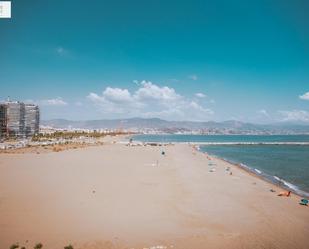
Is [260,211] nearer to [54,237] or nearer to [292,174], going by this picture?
[54,237]

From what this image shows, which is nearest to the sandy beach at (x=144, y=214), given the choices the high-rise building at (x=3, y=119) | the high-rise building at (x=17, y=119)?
the high-rise building at (x=3, y=119)

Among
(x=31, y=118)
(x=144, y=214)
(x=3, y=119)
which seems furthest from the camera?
(x=31, y=118)

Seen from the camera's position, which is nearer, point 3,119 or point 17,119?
point 3,119

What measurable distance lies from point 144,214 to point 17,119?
336 ft

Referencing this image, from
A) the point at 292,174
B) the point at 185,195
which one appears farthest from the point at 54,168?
the point at 292,174

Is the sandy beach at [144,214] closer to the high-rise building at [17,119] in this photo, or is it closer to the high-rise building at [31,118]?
the high-rise building at [17,119]

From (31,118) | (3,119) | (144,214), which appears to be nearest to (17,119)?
(3,119)

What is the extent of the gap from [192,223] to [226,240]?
2226 millimetres

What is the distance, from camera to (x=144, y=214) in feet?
49.1

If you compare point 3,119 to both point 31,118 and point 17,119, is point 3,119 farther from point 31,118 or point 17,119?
point 31,118

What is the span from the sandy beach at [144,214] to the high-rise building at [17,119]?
84499mm

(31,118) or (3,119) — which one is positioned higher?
(31,118)

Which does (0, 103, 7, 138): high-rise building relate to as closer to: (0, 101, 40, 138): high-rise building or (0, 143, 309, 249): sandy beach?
(0, 101, 40, 138): high-rise building

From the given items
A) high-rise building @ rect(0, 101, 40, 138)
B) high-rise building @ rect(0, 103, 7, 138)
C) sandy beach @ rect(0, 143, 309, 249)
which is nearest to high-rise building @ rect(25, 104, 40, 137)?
high-rise building @ rect(0, 101, 40, 138)
